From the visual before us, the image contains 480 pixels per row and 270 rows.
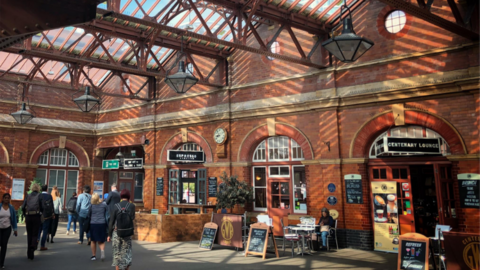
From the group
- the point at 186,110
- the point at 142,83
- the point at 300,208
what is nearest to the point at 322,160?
the point at 300,208

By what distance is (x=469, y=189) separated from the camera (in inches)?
376

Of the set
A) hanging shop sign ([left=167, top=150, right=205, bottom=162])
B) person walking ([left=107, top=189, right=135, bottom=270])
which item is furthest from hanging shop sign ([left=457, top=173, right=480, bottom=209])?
hanging shop sign ([left=167, top=150, right=205, bottom=162])

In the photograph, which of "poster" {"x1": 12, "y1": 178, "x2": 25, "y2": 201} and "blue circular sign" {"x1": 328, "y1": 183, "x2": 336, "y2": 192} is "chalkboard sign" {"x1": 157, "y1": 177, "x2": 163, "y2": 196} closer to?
"poster" {"x1": 12, "y1": 178, "x2": 25, "y2": 201}

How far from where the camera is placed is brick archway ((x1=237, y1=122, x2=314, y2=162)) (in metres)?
12.8

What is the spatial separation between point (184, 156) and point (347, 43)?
901 cm

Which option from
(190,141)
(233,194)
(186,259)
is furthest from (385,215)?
(190,141)

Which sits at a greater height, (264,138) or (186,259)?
(264,138)

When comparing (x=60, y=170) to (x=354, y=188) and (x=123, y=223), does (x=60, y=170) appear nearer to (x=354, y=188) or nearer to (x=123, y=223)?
(x=123, y=223)

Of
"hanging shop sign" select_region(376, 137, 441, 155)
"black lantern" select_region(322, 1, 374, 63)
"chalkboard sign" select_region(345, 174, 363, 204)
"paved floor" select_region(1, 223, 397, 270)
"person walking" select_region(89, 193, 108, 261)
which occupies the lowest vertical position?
"paved floor" select_region(1, 223, 397, 270)

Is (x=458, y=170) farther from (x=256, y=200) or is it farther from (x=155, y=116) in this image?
(x=155, y=116)

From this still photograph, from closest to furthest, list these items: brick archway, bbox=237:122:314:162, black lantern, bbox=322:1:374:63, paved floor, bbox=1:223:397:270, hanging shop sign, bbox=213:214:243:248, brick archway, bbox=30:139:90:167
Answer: black lantern, bbox=322:1:374:63 < paved floor, bbox=1:223:397:270 < hanging shop sign, bbox=213:214:243:248 < brick archway, bbox=237:122:314:162 < brick archway, bbox=30:139:90:167

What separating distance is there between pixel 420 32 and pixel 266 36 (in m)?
5.39

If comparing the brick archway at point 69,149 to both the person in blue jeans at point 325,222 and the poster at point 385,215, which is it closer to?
the person in blue jeans at point 325,222

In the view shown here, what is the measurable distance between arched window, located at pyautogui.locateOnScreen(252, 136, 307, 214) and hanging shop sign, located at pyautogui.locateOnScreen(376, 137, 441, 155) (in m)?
3.47
